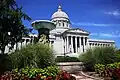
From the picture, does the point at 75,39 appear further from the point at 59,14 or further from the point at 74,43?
the point at 59,14

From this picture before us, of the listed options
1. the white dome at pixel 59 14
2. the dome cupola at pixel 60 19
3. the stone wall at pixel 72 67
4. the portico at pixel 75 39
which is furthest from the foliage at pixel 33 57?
the white dome at pixel 59 14

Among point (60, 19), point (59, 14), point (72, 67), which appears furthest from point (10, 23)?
point (59, 14)

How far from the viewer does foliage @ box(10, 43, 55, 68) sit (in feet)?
39.0

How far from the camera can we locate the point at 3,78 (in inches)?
348

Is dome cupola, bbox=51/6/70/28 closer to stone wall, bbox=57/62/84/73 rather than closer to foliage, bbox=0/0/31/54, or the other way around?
foliage, bbox=0/0/31/54

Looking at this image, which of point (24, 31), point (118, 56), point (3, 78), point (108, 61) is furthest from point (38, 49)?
point (24, 31)

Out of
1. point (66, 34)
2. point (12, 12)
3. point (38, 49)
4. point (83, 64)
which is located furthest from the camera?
point (66, 34)

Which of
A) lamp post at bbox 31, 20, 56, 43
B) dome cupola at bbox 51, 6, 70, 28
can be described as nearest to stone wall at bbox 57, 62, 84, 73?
lamp post at bbox 31, 20, 56, 43

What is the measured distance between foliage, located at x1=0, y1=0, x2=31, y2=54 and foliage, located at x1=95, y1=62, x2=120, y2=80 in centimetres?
970

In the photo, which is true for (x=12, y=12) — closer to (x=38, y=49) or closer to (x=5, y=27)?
(x=5, y=27)

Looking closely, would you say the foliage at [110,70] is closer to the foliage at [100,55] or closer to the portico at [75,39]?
the foliage at [100,55]

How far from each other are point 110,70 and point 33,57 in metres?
4.59

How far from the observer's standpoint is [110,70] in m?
12.3

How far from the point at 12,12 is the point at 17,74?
11.4m
